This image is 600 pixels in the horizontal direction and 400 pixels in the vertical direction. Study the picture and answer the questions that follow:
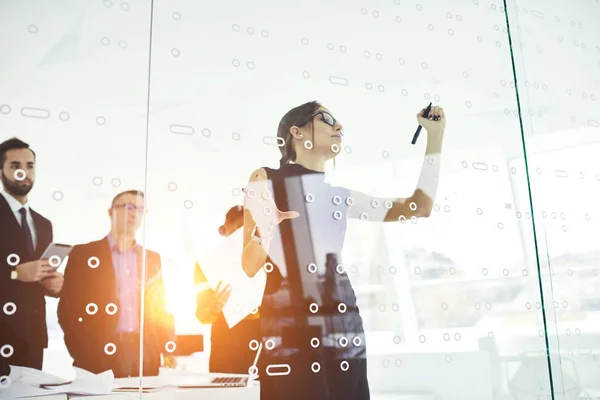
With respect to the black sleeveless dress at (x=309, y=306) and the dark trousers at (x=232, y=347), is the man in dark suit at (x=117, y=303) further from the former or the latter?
the black sleeveless dress at (x=309, y=306)

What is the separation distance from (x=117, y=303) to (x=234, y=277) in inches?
9.5

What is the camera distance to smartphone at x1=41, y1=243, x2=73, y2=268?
1.04m

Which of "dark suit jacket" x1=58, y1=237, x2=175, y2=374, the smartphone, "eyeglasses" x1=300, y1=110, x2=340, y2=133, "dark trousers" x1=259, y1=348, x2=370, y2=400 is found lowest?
"dark trousers" x1=259, y1=348, x2=370, y2=400

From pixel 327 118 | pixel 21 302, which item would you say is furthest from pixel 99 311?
pixel 327 118

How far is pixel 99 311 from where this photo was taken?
1053mm

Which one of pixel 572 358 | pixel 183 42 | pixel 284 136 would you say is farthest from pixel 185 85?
Answer: pixel 572 358

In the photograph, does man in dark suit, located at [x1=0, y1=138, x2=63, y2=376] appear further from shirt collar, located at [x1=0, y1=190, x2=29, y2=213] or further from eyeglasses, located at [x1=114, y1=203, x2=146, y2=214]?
eyeglasses, located at [x1=114, y1=203, x2=146, y2=214]

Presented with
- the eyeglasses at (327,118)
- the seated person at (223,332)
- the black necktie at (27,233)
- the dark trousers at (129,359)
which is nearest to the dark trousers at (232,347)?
the seated person at (223,332)

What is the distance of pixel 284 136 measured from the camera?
128 centimetres

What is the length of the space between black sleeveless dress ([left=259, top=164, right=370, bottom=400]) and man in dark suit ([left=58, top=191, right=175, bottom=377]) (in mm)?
228

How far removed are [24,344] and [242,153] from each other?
57cm

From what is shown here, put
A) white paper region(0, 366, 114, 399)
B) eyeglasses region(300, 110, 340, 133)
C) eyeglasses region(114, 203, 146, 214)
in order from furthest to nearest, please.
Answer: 1. eyeglasses region(300, 110, 340, 133)
2. eyeglasses region(114, 203, 146, 214)
3. white paper region(0, 366, 114, 399)

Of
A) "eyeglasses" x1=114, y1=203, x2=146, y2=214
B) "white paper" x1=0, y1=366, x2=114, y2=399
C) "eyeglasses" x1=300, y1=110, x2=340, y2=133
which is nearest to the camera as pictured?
"white paper" x1=0, y1=366, x2=114, y2=399

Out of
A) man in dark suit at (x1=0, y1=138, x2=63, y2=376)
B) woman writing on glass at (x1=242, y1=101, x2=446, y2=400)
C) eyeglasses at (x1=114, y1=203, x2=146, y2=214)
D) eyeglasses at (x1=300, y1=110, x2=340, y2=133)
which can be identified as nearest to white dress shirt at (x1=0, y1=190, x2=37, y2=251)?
man in dark suit at (x1=0, y1=138, x2=63, y2=376)
